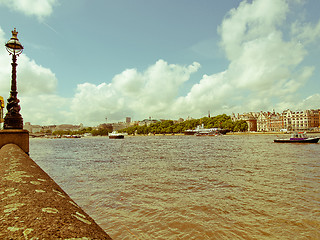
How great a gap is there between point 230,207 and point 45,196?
26.5 feet

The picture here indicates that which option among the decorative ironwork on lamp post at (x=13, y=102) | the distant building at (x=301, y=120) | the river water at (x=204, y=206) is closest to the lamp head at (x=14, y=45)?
the decorative ironwork on lamp post at (x=13, y=102)

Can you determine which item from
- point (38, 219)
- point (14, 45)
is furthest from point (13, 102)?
point (38, 219)

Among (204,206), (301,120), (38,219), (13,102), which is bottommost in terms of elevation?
(204,206)

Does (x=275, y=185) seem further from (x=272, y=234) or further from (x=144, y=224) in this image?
(x=144, y=224)

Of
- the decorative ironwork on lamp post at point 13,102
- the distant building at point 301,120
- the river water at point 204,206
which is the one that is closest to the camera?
the river water at point 204,206

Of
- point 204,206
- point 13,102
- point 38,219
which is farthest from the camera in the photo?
point 13,102

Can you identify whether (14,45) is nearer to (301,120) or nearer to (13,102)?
(13,102)

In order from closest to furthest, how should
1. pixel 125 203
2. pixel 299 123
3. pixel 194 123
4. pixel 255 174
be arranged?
1. pixel 125 203
2. pixel 255 174
3. pixel 299 123
4. pixel 194 123

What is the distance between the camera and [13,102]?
42.3 feet

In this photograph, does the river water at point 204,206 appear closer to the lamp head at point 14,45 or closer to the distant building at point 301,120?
the lamp head at point 14,45

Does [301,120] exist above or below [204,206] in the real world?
above

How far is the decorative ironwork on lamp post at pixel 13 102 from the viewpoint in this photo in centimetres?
1255

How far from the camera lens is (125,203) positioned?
960cm

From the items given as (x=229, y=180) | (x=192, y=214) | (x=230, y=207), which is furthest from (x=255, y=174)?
(x=192, y=214)
